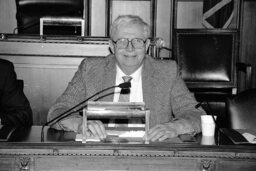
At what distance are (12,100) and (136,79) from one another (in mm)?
757

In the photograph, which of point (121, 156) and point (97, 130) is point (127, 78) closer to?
point (97, 130)

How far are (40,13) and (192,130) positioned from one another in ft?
12.3

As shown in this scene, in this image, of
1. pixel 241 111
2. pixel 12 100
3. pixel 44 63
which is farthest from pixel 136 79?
pixel 44 63

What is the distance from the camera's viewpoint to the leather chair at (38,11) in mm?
5500

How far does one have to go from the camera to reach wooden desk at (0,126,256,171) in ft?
6.41

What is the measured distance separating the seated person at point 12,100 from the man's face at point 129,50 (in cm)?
64

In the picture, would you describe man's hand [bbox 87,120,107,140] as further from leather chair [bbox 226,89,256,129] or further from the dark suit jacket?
leather chair [bbox 226,89,256,129]

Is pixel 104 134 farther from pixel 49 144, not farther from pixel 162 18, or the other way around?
pixel 162 18

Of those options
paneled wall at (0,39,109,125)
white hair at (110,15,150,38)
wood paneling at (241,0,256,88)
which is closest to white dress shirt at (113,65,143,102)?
white hair at (110,15,150,38)

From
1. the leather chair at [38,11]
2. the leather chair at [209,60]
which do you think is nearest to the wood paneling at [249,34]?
the leather chair at [209,60]

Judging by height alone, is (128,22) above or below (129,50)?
above

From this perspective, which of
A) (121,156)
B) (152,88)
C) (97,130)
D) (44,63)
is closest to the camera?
(121,156)

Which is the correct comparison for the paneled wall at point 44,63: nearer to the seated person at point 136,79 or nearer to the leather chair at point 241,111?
the seated person at point 136,79

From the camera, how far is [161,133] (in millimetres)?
2143
